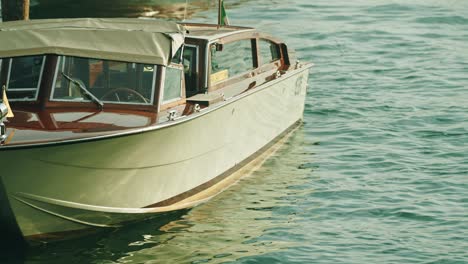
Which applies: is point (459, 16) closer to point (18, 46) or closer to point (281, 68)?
point (281, 68)

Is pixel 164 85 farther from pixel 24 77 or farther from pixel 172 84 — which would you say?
pixel 24 77

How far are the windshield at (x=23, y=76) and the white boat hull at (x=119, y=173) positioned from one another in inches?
54.7

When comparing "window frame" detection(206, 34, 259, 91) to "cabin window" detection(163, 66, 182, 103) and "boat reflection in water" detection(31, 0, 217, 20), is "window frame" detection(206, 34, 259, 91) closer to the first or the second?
"cabin window" detection(163, 66, 182, 103)

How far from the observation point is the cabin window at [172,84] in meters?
13.4

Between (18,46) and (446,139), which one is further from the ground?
(18,46)

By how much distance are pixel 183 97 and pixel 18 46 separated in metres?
2.14

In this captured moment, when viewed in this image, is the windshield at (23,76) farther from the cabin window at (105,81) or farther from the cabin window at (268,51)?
the cabin window at (268,51)

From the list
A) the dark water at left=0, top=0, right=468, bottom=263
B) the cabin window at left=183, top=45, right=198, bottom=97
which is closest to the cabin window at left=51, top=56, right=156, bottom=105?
the cabin window at left=183, top=45, right=198, bottom=97

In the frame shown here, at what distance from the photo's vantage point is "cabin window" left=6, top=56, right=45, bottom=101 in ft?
42.8

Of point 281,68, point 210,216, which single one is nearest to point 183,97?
point 210,216

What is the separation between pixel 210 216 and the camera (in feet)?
45.7

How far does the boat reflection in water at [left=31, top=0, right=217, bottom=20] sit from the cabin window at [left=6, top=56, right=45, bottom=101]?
17.7 m

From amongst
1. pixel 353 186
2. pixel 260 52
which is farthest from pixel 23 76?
pixel 353 186

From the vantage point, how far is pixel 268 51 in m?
17.3
